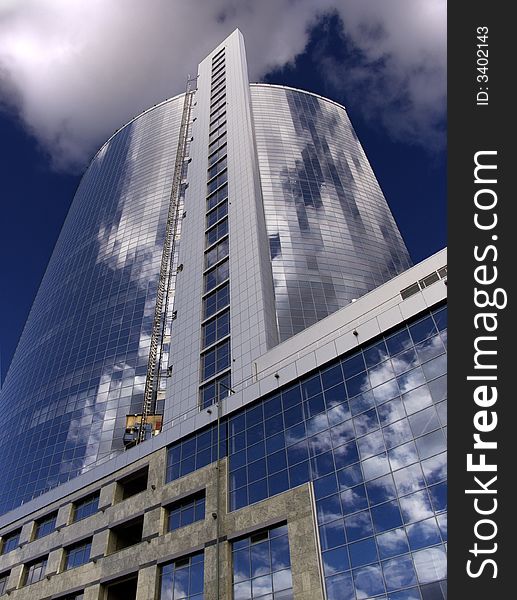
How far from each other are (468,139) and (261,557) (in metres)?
29.9

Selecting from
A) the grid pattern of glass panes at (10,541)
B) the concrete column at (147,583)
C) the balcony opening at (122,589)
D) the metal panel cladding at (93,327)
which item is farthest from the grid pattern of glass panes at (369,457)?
the metal panel cladding at (93,327)

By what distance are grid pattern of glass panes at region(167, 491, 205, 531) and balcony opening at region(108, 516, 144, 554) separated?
4044 millimetres

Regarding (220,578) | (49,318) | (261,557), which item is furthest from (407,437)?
(49,318)

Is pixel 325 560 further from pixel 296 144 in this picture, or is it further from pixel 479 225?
pixel 296 144

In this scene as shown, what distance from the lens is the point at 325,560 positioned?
32875mm

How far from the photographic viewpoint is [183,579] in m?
40.2

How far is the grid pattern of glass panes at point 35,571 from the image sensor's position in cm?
5341

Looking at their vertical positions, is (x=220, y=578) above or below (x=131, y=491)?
below

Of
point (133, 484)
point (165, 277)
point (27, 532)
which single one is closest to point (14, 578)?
point (27, 532)

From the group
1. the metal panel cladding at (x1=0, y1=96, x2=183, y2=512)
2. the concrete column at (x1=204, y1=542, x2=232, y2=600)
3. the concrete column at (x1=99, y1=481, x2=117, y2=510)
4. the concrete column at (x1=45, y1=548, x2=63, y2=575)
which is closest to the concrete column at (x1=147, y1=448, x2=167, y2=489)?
the concrete column at (x1=99, y1=481, x2=117, y2=510)

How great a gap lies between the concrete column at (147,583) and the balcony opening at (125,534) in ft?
17.2

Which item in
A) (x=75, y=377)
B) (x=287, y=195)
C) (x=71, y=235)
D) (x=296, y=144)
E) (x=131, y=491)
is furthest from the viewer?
(x=71, y=235)

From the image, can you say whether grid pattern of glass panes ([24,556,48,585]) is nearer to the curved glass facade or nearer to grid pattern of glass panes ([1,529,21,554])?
grid pattern of glass panes ([1,529,21,554])

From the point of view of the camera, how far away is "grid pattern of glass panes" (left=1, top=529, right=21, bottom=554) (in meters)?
59.9
